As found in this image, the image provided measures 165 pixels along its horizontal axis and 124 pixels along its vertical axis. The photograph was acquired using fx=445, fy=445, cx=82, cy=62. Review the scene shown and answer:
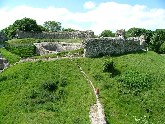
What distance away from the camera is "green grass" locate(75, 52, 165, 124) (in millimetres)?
52406

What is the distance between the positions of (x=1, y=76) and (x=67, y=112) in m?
14.4

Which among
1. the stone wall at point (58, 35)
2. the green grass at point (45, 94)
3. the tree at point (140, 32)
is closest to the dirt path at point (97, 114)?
the green grass at point (45, 94)

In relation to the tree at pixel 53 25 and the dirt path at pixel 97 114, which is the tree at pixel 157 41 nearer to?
the tree at pixel 53 25

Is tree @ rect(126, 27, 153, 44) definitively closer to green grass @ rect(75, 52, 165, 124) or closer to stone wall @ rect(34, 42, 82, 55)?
stone wall @ rect(34, 42, 82, 55)

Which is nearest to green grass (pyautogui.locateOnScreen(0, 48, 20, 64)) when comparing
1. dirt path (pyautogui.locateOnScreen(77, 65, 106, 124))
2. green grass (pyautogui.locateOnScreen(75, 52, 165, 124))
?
green grass (pyautogui.locateOnScreen(75, 52, 165, 124))

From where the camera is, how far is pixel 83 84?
57812 mm

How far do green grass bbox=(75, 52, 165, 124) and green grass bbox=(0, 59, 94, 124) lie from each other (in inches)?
95.1

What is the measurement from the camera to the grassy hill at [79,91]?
50.8 meters

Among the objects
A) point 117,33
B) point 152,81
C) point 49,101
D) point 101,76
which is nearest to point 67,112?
point 49,101

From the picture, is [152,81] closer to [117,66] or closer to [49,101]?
[117,66]

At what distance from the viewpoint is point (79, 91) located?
56188 millimetres

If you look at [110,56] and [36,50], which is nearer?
[110,56]

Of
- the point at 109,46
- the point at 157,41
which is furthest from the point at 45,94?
the point at 157,41

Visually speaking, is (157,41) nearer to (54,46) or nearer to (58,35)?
(58,35)
